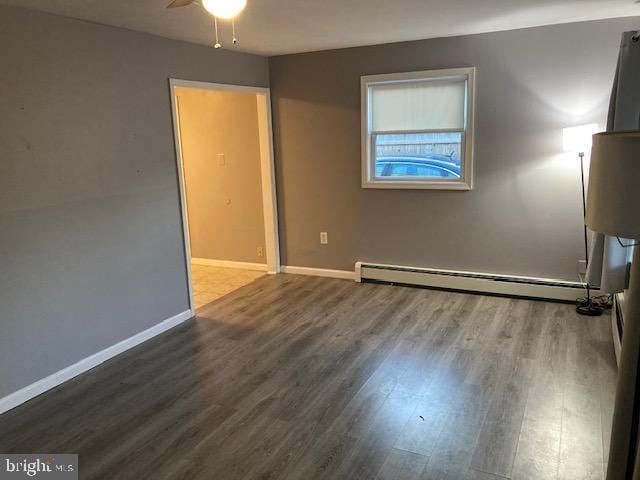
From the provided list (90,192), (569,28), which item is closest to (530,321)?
(569,28)

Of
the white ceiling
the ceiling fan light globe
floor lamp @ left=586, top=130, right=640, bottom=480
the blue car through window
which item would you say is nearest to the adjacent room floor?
the blue car through window

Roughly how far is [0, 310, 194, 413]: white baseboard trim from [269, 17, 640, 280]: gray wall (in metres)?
1.86

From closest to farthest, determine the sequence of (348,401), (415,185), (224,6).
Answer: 1. (224,6)
2. (348,401)
3. (415,185)

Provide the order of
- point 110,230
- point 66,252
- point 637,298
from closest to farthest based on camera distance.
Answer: point 637,298 → point 66,252 → point 110,230

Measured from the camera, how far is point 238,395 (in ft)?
9.75

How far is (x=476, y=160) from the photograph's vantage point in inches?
175

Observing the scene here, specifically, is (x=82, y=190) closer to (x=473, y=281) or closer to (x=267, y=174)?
(x=267, y=174)

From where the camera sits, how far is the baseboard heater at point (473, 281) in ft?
14.1

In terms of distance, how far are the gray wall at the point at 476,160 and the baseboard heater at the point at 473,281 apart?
86mm

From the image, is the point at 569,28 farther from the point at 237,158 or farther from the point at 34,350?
the point at 34,350

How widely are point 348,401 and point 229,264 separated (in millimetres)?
3423

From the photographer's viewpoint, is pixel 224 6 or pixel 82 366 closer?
pixel 224 6

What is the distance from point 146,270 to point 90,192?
0.78m

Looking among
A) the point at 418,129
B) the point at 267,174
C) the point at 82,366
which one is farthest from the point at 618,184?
the point at 267,174
